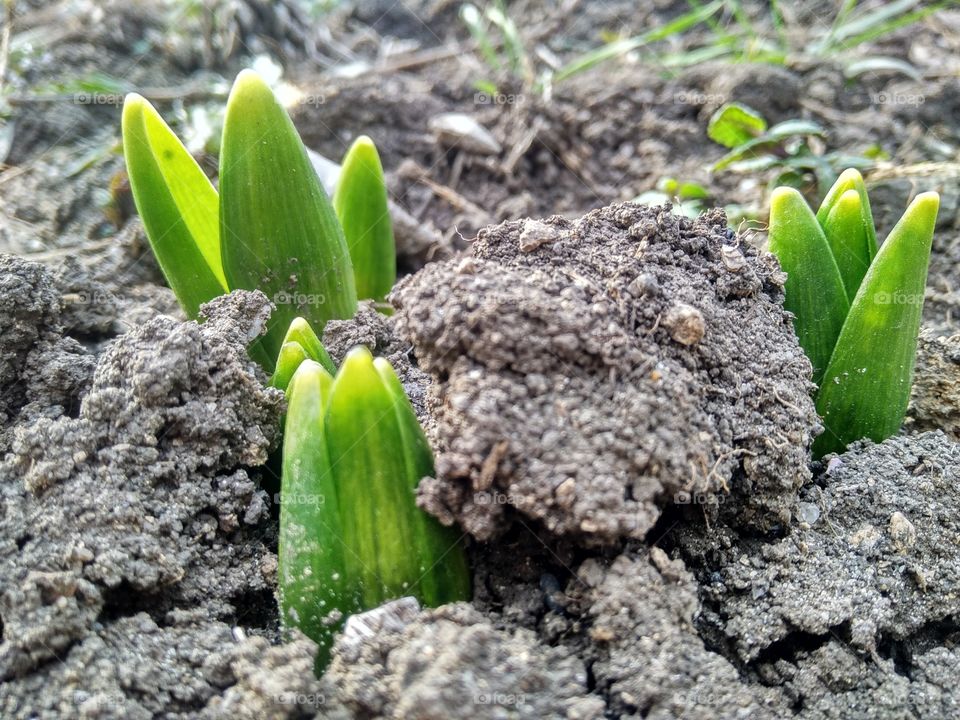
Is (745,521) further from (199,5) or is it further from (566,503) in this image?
(199,5)

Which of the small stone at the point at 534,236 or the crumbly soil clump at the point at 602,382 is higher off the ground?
the small stone at the point at 534,236

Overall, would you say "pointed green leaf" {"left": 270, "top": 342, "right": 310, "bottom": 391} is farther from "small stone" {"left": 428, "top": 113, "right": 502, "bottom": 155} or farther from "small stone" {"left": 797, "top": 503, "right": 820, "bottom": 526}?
"small stone" {"left": 428, "top": 113, "right": 502, "bottom": 155}

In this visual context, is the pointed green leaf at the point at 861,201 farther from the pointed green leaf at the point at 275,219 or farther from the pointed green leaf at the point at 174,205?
the pointed green leaf at the point at 174,205

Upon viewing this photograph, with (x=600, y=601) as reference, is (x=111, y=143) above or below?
above

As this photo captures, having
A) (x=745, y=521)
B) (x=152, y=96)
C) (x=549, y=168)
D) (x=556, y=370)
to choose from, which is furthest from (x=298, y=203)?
(x=152, y=96)

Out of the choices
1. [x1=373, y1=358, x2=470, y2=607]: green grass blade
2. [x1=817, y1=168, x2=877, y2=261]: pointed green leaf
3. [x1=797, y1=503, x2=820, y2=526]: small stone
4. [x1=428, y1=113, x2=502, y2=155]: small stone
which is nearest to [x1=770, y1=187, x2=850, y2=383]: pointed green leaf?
[x1=817, y1=168, x2=877, y2=261]: pointed green leaf

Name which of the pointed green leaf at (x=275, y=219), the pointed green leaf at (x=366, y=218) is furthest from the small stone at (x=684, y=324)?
the pointed green leaf at (x=366, y=218)
